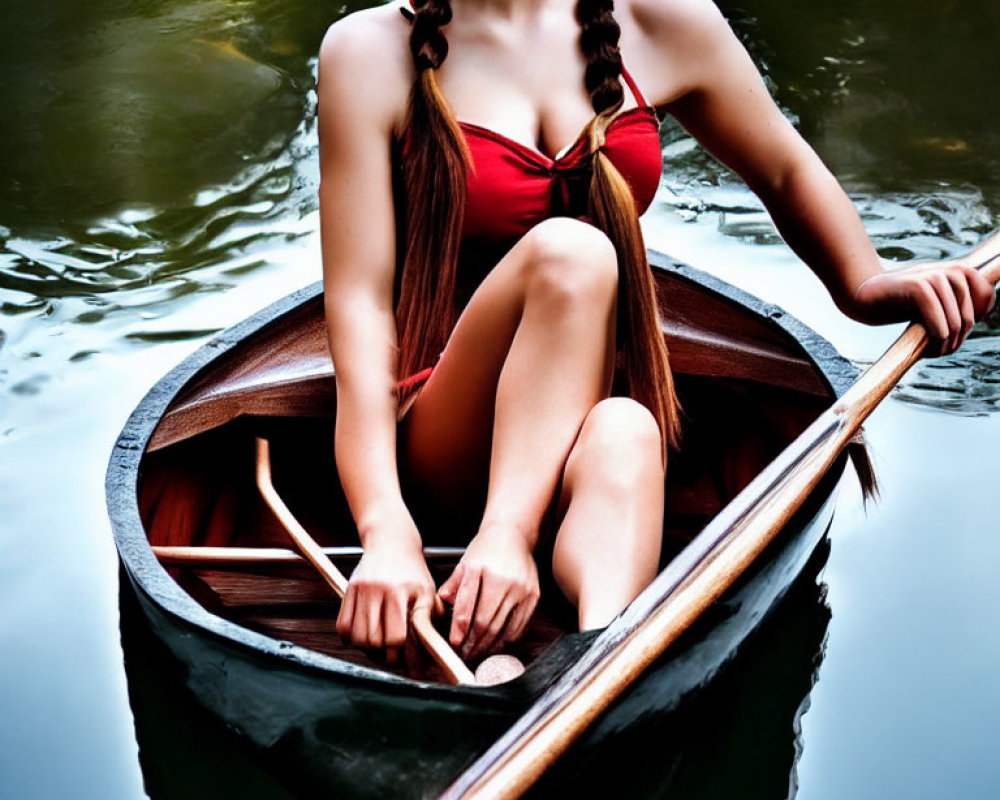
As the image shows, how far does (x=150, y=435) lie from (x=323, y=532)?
0.34 m

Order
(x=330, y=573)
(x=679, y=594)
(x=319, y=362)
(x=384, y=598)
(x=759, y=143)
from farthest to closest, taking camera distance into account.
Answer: (x=319, y=362)
(x=759, y=143)
(x=330, y=573)
(x=384, y=598)
(x=679, y=594)

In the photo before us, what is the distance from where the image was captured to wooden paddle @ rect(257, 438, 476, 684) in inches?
47.8

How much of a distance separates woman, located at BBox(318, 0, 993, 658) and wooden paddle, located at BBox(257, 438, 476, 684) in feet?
0.06

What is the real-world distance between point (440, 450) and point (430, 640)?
0.28 meters

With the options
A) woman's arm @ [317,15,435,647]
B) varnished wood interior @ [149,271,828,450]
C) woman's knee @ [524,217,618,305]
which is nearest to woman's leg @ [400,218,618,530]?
woman's knee @ [524,217,618,305]

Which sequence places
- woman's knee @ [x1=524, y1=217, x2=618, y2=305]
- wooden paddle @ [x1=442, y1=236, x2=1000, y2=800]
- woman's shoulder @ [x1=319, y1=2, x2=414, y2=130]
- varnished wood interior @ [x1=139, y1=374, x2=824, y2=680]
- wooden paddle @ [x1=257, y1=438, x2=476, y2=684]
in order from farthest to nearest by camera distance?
varnished wood interior @ [x1=139, y1=374, x2=824, y2=680] → woman's shoulder @ [x1=319, y1=2, x2=414, y2=130] → woman's knee @ [x1=524, y1=217, x2=618, y2=305] → wooden paddle @ [x1=257, y1=438, x2=476, y2=684] → wooden paddle @ [x1=442, y1=236, x2=1000, y2=800]

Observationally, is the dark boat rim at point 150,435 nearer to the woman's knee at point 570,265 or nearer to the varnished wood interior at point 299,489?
the varnished wood interior at point 299,489

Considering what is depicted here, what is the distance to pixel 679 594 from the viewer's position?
3.59 ft

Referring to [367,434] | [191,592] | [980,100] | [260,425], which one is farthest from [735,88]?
[980,100]

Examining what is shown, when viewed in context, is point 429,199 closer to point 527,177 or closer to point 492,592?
point 527,177

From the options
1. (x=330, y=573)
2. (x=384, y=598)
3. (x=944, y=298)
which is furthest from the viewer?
(x=330, y=573)

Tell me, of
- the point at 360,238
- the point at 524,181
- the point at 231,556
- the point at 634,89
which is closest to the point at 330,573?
the point at 231,556

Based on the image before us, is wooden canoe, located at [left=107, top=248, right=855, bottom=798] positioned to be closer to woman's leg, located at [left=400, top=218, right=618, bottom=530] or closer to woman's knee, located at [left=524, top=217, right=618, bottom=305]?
woman's leg, located at [left=400, top=218, right=618, bottom=530]

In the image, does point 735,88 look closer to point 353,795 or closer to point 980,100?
point 353,795
